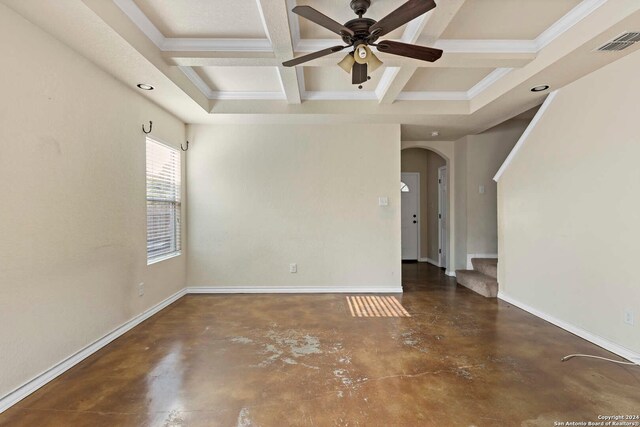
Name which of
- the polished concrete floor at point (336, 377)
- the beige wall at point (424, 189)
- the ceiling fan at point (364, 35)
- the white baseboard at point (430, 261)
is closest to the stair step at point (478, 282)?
the polished concrete floor at point (336, 377)

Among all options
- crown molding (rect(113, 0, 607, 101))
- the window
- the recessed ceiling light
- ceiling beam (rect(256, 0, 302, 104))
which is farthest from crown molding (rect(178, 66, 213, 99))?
the recessed ceiling light

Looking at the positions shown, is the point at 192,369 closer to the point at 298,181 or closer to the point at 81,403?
the point at 81,403

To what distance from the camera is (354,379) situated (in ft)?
7.09

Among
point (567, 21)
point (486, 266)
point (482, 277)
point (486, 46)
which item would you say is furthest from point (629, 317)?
point (486, 46)

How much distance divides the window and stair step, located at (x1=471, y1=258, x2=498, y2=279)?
462 cm

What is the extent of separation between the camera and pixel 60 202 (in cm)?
228

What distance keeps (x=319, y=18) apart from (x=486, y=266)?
172 inches

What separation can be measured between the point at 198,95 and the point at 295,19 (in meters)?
1.76

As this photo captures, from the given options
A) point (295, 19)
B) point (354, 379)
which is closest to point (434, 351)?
point (354, 379)

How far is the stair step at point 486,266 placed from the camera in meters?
4.52

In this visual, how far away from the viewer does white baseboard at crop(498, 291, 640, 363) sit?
8.03ft

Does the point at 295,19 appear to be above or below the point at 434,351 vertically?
above

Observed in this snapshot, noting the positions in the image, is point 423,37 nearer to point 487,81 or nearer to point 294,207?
point 487,81

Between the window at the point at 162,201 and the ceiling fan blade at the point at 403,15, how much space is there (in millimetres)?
2866
